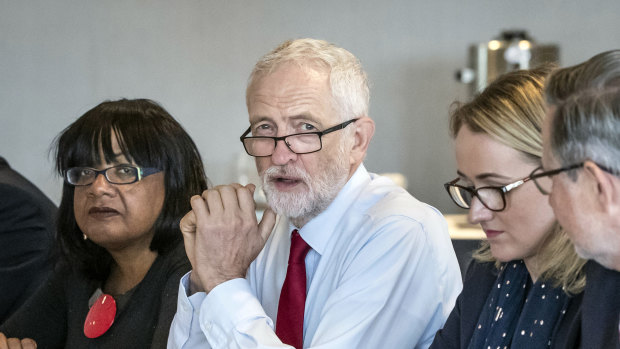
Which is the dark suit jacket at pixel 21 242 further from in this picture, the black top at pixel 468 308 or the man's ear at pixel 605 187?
the man's ear at pixel 605 187

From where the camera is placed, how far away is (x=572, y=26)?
15.7ft

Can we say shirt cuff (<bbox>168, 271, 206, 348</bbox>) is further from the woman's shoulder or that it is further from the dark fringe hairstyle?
the woman's shoulder

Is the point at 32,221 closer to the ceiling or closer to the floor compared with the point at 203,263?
closer to the floor

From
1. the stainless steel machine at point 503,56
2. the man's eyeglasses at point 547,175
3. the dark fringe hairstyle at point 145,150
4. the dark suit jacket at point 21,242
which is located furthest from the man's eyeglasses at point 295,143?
the stainless steel machine at point 503,56

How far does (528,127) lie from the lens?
1263mm

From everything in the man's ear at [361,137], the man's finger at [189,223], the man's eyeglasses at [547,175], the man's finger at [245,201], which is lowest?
the man's finger at [189,223]

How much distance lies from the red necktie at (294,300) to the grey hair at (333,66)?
355 mm

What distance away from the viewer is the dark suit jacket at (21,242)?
7.68 ft

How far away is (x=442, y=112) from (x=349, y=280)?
3.47m

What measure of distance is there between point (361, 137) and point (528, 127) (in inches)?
25.5

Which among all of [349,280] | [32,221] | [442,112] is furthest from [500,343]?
[442,112]

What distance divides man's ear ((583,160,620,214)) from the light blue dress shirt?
667 millimetres

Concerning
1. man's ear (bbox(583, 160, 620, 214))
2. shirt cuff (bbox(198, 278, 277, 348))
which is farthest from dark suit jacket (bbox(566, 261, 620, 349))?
shirt cuff (bbox(198, 278, 277, 348))

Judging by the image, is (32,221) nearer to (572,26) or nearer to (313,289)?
(313,289)
